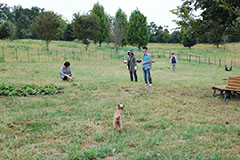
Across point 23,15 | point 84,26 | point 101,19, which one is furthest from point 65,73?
point 23,15

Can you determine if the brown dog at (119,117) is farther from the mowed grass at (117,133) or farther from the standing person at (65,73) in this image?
the standing person at (65,73)

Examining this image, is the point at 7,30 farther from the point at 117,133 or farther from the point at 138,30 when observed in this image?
the point at 117,133

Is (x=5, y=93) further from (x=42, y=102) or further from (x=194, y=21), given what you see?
(x=194, y=21)

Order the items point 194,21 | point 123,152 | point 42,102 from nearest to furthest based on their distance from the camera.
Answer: point 123,152
point 42,102
point 194,21

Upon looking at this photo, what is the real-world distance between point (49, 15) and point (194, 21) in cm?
2867

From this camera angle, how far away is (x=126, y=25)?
4212 centimetres

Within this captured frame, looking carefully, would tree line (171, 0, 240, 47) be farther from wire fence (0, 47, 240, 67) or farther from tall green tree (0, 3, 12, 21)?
tall green tree (0, 3, 12, 21)

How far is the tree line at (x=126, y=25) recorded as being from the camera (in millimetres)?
7660

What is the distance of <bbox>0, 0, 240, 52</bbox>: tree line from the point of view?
7.66 meters

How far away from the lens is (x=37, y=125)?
4.86m

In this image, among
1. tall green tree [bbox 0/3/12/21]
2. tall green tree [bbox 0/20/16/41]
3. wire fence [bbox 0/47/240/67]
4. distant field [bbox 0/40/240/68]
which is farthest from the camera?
tall green tree [bbox 0/3/12/21]

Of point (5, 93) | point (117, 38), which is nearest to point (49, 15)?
point (117, 38)

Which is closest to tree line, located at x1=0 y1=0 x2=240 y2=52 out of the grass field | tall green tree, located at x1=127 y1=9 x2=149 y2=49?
tall green tree, located at x1=127 y1=9 x2=149 y2=49

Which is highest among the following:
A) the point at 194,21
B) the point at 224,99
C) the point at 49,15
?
the point at 49,15
